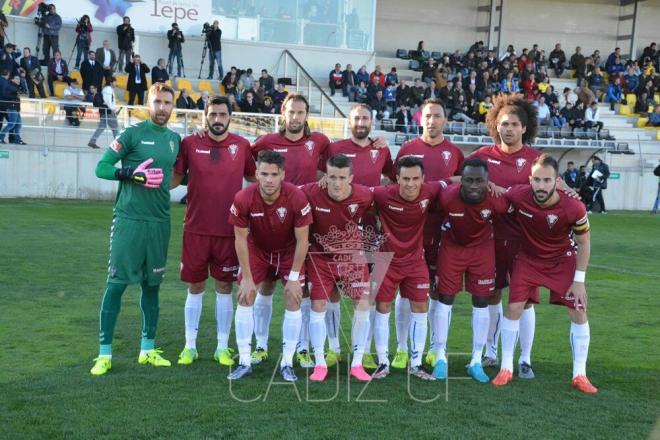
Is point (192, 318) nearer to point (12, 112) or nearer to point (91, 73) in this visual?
point (12, 112)

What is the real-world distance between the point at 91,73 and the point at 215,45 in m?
5.31

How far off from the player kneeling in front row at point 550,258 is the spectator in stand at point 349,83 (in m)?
21.8

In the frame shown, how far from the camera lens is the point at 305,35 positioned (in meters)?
28.5

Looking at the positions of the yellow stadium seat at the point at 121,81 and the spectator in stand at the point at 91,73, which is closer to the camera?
the spectator in stand at the point at 91,73

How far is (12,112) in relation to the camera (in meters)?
19.8

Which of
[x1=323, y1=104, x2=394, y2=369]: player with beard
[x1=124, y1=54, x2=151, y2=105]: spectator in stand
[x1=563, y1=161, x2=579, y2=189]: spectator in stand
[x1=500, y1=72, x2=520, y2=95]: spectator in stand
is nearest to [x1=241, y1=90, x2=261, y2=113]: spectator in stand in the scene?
[x1=124, y1=54, x2=151, y2=105]: spectator in stand

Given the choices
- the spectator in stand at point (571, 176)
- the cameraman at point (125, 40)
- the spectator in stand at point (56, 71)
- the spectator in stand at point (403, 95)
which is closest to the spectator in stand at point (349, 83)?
the spectator in stand at point (403, 95)

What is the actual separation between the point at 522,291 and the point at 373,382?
1.32 meters

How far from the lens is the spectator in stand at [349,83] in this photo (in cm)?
2770

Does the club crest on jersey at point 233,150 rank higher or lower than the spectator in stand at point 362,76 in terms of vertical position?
lower

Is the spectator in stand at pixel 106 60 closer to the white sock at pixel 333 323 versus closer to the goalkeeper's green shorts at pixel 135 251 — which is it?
the goalkeeper's green shorts at pixel 135 251

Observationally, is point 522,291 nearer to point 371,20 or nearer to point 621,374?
point 621,374

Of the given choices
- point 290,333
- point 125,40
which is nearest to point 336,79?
point 125,40

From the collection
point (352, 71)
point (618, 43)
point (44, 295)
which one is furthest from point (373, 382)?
point (618, 43)
